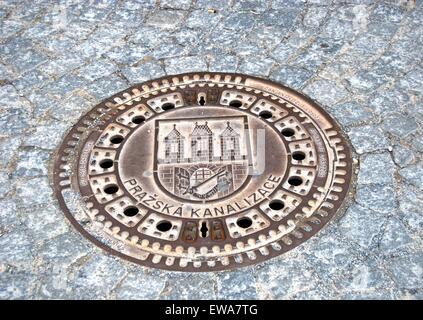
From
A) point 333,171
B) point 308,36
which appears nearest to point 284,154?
point 333,171

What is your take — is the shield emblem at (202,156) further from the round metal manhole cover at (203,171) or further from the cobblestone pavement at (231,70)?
the cobblestone pavement at (231,70)

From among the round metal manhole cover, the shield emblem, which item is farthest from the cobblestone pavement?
the shield emblem

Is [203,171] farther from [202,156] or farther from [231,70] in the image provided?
[231,70]

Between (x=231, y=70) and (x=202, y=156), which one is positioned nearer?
(x=202, y=156)

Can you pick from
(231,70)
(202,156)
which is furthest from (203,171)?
(231,70)

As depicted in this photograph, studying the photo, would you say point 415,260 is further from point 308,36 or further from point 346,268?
point 308,36
